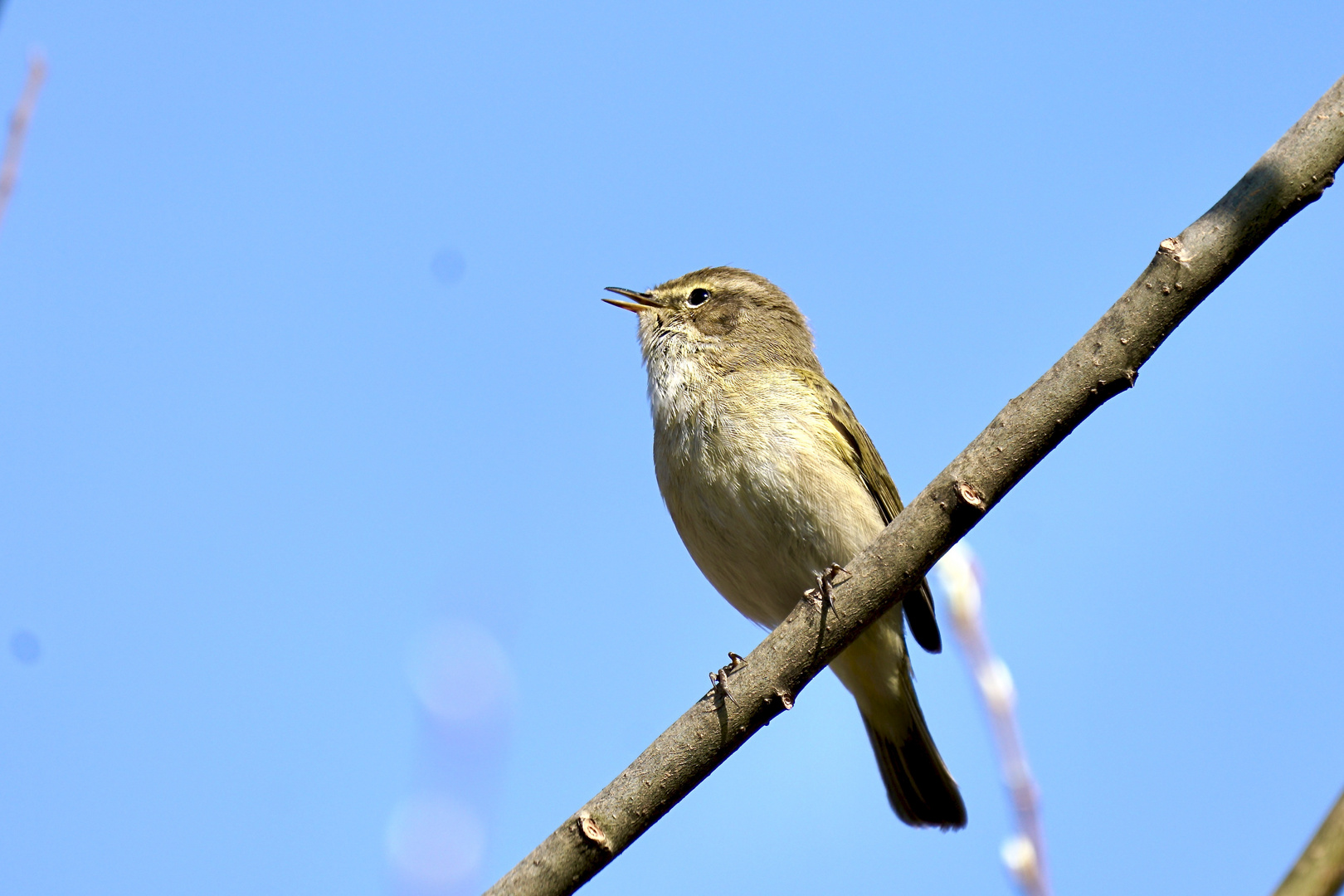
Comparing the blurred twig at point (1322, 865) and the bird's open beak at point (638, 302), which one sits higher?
the bird's open beak at point (638, 302)

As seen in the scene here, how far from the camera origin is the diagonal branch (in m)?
3.04

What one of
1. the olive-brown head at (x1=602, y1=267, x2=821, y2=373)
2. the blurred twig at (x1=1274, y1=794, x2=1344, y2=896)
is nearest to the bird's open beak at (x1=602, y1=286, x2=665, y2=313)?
the olive-brown head at (x1=602, y1=267, x2=821, y2=373)

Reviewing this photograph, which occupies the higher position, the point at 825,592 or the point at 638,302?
the point at 638,302

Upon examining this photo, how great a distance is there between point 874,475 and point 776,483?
989mm

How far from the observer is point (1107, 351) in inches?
127

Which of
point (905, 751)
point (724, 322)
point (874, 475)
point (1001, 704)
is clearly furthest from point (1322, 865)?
point (724, 322)

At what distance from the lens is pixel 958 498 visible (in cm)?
339

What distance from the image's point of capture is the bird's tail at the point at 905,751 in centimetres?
628

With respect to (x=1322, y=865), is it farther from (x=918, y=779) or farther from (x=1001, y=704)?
(x=918, y=779)

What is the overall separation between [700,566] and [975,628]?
2.96 metres

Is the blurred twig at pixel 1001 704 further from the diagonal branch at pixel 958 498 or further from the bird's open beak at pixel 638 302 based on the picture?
the bird's open beak at pixel 638 302

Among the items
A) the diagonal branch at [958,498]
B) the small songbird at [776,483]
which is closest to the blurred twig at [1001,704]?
the diagonal branch at [958,498]

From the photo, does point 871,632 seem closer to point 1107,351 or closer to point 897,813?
point 897,813

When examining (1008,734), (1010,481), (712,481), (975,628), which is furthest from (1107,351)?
(712,481)
